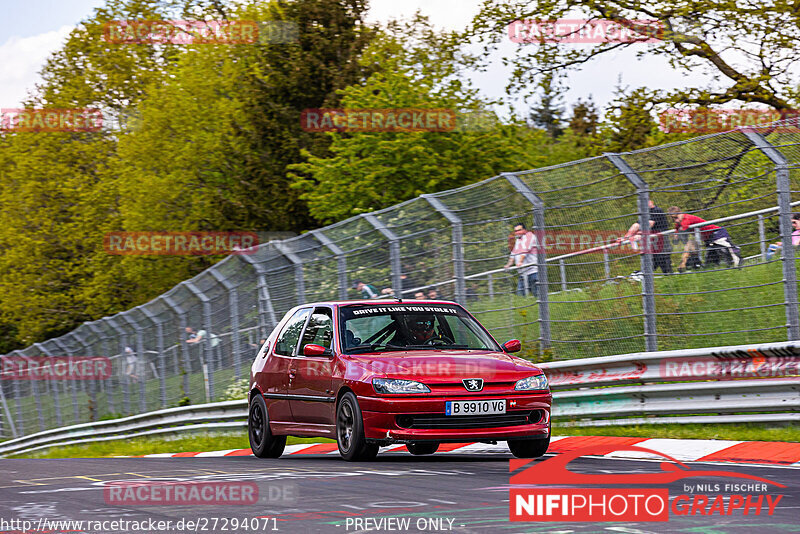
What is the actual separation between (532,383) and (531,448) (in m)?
0.60

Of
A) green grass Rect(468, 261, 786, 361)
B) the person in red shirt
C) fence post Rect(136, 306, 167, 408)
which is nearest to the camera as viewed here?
green grass Rect(468, 261, 786, 361)

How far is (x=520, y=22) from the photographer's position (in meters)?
26.2

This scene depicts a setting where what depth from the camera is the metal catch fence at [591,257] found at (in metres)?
10.9

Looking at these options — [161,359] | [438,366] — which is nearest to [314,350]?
[438,366]

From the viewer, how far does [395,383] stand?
32.0 feet

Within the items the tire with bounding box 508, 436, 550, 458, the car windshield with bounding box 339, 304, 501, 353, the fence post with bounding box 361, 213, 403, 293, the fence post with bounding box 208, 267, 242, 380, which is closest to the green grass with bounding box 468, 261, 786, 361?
the fence post with bounding box 361, 213, 403, 293

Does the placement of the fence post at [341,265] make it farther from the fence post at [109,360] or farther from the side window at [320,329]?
the fence post at [109,360]

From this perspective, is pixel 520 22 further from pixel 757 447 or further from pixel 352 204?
pixel 757 447

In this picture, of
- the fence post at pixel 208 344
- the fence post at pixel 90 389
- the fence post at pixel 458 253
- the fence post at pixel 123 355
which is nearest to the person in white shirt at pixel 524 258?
the fence post at pixel 458 253

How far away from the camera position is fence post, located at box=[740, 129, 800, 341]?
10.6 meters

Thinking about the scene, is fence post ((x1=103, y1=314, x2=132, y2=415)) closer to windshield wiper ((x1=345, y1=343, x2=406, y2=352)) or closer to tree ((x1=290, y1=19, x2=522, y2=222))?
tree ((x1=290, y1=19, x2=522, y2=222))

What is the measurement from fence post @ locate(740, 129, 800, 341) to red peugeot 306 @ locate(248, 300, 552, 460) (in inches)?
94.9

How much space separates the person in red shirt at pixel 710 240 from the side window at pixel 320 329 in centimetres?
349

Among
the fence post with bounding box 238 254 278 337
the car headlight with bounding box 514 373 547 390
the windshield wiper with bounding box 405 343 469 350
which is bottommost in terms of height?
the car headlight with bounding box 514 373 547 390
